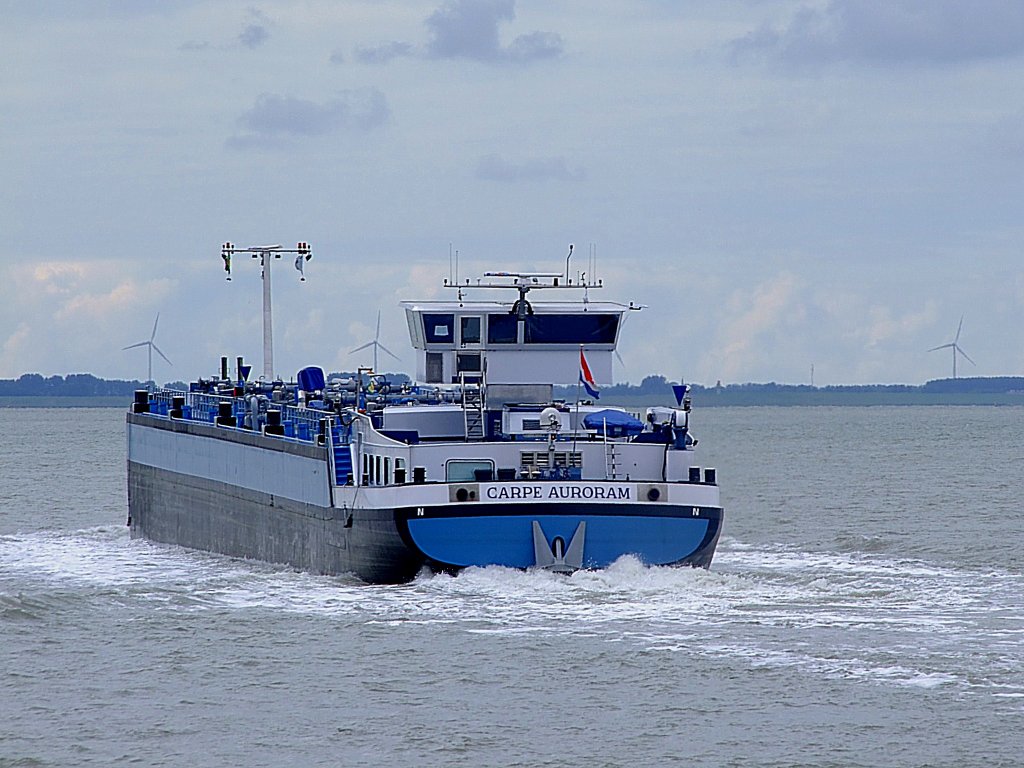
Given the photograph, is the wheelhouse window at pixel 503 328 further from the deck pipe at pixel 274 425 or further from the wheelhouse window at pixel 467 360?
the deck pipe at pixel 274 425

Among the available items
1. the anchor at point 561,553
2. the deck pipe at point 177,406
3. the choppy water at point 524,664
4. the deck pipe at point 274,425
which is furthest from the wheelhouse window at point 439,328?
the deck pipe at point 177,406

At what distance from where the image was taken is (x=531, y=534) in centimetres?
3919

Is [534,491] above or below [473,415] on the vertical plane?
below

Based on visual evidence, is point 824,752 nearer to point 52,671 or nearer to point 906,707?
point 906,707

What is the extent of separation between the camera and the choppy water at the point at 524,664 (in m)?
27.9

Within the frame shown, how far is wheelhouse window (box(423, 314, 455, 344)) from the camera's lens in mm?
47094

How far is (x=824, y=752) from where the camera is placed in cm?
2727

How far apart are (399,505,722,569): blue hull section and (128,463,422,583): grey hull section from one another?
2.31 feet

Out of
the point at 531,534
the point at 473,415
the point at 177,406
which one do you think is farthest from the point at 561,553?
the point at 177,406

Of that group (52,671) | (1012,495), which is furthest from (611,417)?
(1012,495)

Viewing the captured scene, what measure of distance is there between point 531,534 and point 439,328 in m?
9.46

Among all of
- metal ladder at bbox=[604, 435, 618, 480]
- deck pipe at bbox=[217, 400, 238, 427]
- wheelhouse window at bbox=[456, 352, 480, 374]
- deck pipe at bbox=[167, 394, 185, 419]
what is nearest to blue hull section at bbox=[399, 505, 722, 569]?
metal ladder at bbox=[604, 435, 618, 480]

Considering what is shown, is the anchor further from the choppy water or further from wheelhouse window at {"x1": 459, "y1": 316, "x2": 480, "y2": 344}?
wheelhouse window at {"x1": 459, "y1": 316, "x2": 480, "y2": 344}

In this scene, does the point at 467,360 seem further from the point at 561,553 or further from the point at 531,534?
the point at 561,553
